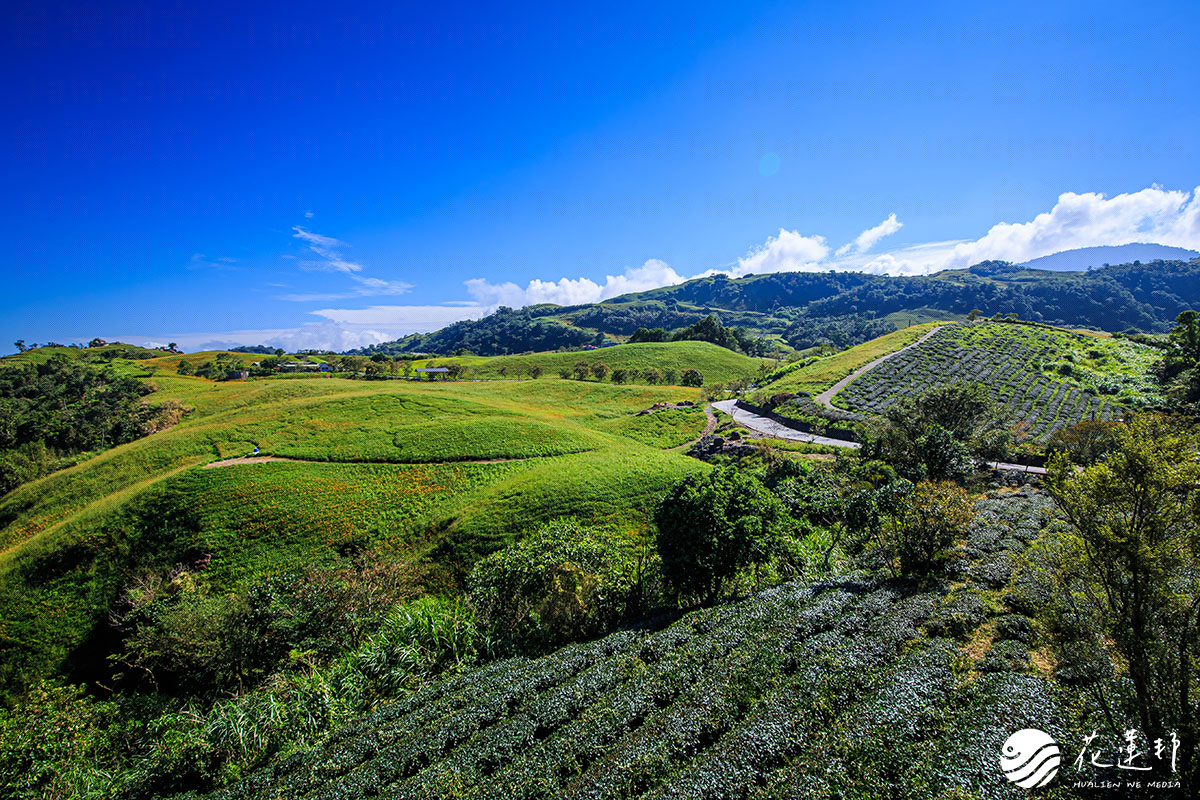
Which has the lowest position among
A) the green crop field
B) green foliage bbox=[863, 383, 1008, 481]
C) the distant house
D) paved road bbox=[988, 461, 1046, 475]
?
paved road bbox=[988, 461, 1046, 475]

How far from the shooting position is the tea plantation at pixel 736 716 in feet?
32.0

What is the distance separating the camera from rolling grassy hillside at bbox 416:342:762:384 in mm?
128000

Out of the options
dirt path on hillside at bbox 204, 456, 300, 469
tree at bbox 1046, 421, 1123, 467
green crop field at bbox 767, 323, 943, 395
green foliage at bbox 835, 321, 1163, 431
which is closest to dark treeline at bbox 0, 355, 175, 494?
dirt path on hillside at bbox 204, 456, 300, 469

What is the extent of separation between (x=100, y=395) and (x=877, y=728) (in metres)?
138

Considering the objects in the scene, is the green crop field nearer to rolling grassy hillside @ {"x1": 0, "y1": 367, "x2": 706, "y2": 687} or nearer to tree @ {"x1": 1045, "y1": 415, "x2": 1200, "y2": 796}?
rolling grassy hillside @ {"x1": 0, "y1": 367, "x2": 706, "y2": 687}

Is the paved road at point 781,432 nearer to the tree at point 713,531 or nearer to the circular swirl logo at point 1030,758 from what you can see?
the tree at point 713,531

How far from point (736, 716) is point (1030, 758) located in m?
6.35

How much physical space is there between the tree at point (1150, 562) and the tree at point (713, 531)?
1062 centimetres

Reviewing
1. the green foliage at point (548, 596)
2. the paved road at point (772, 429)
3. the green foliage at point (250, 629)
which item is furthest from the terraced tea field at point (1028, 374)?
the green foliage at point (250, 629)

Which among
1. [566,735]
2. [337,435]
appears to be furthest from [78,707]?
[337,435]

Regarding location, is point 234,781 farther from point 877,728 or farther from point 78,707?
point 877,728

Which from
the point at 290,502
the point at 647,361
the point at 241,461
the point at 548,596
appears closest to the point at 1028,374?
the point at 647,361

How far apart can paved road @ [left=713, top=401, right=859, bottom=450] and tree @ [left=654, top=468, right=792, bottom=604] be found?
142 feet

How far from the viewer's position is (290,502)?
33938 millimetres
